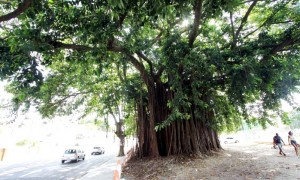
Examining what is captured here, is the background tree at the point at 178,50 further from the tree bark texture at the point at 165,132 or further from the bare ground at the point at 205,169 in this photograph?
the bare ground at the point at 205,169

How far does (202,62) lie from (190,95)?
2.32 meters

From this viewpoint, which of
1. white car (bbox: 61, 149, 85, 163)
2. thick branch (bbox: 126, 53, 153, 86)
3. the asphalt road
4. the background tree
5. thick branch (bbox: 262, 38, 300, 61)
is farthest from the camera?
white car (bbox: 61, 149, 85, 163)

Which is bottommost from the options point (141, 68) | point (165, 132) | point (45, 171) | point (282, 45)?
point (45, 171)

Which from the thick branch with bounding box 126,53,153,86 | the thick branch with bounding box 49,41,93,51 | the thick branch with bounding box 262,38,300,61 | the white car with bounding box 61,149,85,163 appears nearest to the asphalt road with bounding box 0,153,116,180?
the white car with bounding box 61,149,85,163

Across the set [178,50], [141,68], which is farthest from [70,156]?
[178,50]

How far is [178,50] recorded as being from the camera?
709 cm

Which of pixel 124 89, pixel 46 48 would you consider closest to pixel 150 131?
pixel 124 89

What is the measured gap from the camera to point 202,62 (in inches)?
268

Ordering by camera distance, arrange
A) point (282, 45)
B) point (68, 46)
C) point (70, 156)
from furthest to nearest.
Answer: point (70, 156), point (282, 45), point (68, 46)

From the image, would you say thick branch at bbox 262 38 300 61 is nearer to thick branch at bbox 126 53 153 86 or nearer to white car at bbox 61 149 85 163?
thick branch at bbox 126 53 153 86

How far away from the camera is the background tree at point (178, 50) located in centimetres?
491

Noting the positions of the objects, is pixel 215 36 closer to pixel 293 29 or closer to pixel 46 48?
pixel 293 29

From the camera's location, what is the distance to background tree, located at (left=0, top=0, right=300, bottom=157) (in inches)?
193

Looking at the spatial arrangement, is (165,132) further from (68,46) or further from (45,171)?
(45,171)
